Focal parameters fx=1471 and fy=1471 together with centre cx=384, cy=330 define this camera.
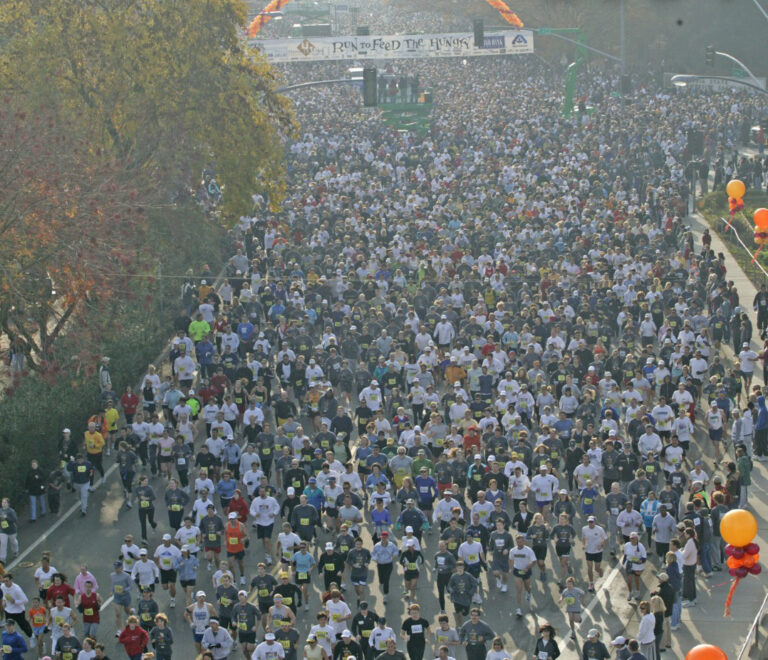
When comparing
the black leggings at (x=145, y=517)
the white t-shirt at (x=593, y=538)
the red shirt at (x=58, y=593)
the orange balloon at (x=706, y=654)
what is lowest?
the black leggings at (x=145, y=517)

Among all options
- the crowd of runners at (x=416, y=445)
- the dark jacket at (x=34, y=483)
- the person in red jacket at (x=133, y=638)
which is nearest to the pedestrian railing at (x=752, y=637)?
the crowd of runners at (x=416, y=445)

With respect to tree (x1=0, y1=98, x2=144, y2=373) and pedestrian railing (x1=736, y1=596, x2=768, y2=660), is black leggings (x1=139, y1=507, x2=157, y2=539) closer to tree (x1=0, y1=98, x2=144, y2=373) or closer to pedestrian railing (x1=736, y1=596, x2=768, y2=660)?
tree (x1=0, y1=98, x2=144, y2=373)

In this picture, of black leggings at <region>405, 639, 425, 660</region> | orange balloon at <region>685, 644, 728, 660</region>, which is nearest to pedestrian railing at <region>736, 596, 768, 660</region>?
orange balloon at <region>685, 644, 728, 660</region>

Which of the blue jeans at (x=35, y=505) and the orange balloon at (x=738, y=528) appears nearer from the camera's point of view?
the orange balloon at (x=738, y=528)

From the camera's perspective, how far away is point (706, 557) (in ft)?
64.2

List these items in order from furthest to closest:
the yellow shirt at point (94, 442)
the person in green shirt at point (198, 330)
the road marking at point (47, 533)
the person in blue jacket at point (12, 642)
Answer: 1. the person in green shirt at point (198, 330)
2. the yellow shirt at point (94, 442)
3. the road marking at point (47, 533)
4. the person in blue jacket at point (12, 642)

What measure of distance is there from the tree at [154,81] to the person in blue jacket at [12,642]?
15702 millimetres

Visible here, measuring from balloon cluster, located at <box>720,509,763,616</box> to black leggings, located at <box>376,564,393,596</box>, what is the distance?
4357mm

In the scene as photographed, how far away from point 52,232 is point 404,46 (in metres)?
49.6

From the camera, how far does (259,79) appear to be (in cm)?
3606

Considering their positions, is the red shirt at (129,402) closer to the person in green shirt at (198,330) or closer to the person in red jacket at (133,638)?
the person in green shirt at (198,330)

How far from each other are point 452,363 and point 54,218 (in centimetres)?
737

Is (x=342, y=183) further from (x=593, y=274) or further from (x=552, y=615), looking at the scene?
(x=552, y=615)

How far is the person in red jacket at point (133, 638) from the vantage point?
17281 mm
